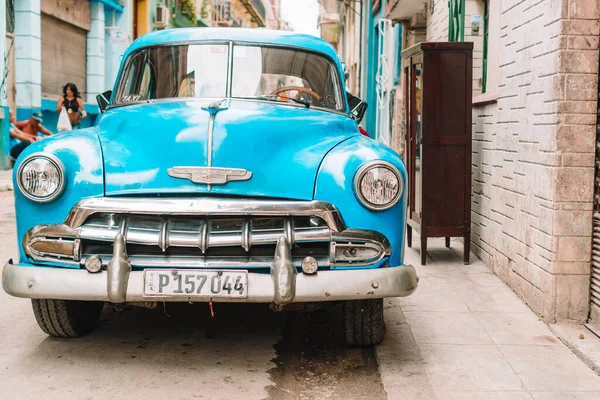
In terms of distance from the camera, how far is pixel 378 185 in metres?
3.92

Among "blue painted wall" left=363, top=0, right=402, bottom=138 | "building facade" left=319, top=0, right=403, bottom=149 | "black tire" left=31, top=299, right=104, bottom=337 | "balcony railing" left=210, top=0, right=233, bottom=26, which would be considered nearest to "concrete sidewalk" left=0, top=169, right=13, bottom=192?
"building facade" left=319, top=0, right=403, bottom=149

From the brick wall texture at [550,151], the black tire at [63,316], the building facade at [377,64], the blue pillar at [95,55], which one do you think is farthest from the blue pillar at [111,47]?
the black tire at [63,316]

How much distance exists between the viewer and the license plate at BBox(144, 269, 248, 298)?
3674 millimetres

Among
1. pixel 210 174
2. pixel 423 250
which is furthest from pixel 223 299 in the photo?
pixel 423 250

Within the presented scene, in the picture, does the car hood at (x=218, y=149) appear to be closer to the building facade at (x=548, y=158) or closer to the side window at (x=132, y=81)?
the side window at (x=132, y=81)

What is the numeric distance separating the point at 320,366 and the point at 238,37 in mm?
2260

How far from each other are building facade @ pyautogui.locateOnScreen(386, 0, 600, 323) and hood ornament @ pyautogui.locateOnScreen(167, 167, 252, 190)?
201 centimetres

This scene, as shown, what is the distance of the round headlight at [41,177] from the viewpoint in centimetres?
386

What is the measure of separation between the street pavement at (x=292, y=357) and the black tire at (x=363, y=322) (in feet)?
0.26

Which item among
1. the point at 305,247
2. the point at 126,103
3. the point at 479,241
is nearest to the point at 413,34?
the point at 479,241

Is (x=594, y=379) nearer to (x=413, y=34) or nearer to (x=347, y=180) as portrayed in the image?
(x=347, y=180)

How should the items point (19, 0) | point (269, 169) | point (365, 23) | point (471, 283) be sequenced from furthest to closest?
1. point (365, 23)
2. point (19, 0)
3. point (471, 283)
4. point (269, 169)

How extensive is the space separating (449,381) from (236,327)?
1457 millimetres

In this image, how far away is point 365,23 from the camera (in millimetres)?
24031
